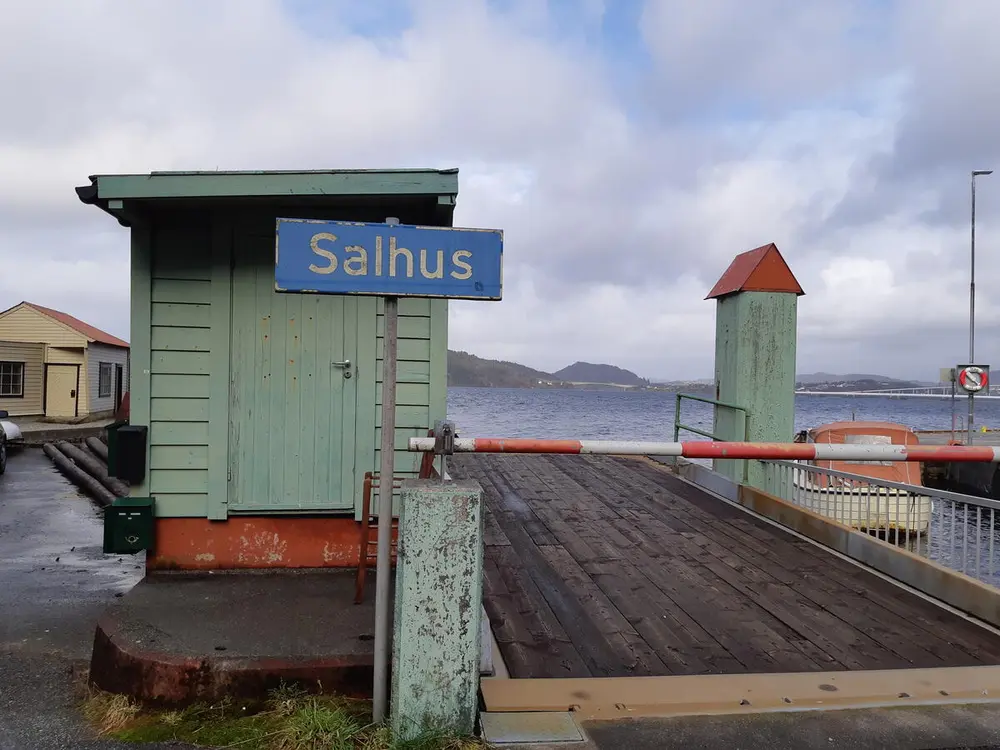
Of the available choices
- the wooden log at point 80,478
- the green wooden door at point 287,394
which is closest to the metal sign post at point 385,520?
the green wooden door at point 287,394

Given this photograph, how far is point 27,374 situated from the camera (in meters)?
25.4

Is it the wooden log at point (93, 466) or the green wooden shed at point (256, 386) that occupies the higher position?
the green wooden shed at point (256, 386)

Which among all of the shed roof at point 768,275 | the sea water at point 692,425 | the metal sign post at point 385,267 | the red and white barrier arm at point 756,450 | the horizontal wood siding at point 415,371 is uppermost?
the shed roof at point 768,275

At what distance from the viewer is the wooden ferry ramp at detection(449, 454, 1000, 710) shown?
4023mm

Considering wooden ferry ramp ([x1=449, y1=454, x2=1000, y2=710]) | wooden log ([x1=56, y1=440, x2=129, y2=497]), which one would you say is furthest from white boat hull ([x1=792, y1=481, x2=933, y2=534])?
wooden log ([x1=56, y1=440, x2=129, y2=497])

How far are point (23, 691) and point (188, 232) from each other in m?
3.00

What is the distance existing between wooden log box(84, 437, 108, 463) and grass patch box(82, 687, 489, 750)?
51.2 feet

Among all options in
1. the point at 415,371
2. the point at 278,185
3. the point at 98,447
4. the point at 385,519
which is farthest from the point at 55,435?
the point at 385,519

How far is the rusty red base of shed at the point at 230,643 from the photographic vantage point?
11.2ft

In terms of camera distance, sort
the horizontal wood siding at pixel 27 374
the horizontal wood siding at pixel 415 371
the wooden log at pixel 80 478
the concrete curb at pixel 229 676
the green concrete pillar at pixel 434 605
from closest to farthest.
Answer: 1. the green concrete pillar at pixel 434 605
2. the concrete curb at pixel 229 676
3. the horizontal wood siding at pixel 415 371
4. the wooden log at pixel 80 478
5. the horizontal wood siding at pixel 27 374

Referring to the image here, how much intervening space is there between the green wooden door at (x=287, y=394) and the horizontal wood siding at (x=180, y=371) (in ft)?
0.68

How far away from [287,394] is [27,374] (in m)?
25.5

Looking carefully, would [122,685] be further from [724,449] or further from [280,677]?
[724,449]

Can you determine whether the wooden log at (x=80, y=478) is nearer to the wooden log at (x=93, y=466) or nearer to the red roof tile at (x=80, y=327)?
the wooden log at (x=93, y=466)
